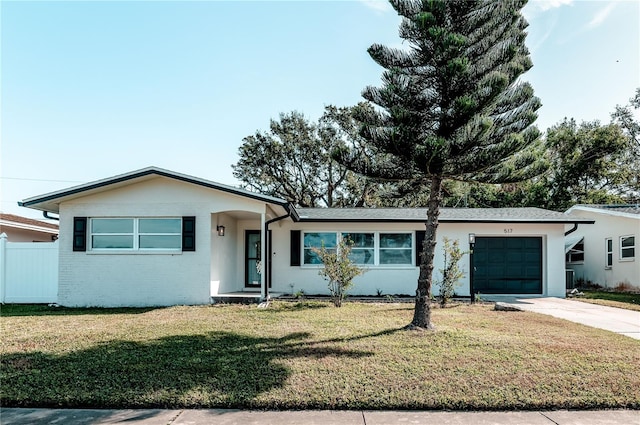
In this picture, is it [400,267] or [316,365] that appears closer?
[316,365]

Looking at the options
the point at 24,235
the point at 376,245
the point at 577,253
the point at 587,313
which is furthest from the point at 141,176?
the point at 577,253

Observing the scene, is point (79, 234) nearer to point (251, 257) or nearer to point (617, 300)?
point (251, 257)

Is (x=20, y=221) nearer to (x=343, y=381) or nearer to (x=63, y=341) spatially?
(x=63, y=341)

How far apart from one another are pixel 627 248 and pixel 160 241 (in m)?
16.3

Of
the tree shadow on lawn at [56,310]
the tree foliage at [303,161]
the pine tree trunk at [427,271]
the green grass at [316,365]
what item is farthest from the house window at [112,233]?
the tree foliage at [303,161]

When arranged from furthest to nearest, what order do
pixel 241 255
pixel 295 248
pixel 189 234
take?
pixel 241 255, pixel 295 248, pixel 189 234

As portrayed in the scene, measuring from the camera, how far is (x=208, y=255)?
11820 mm

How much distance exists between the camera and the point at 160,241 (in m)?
12.1

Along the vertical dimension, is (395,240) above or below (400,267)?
above

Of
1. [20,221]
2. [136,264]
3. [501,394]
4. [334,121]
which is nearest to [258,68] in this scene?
[136,264]

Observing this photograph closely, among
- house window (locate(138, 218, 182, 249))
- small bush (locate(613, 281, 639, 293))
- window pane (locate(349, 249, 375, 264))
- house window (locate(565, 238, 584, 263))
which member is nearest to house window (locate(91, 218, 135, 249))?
house window (locate(138, 218, 182, 249))

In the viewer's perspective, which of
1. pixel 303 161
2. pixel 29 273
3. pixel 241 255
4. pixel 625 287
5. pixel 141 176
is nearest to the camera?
pixel 141 176

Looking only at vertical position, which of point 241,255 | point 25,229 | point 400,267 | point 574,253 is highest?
point 25,229

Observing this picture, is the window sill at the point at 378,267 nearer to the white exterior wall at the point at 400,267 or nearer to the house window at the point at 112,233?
the white exterior wall at the point at 400,267
